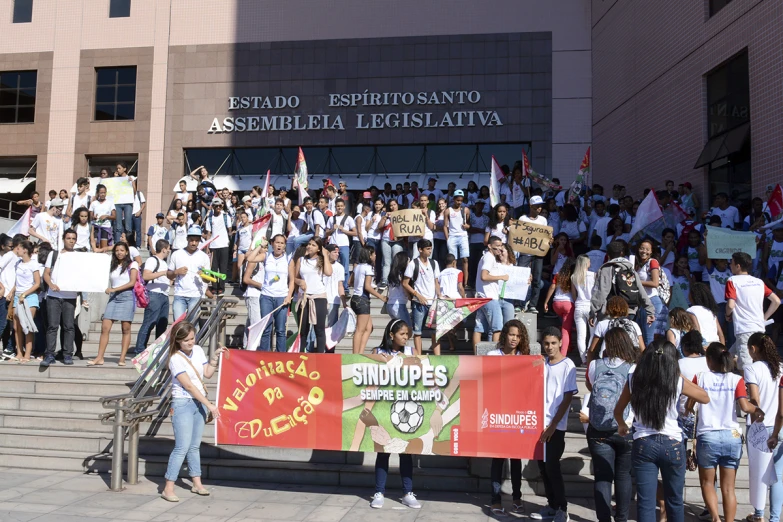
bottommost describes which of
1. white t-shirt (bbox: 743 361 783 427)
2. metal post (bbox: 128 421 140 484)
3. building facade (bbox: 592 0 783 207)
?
metal post (bbox: 128 421 140 484)

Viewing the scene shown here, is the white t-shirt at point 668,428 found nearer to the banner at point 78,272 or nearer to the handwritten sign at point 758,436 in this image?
the handwritten sign at point 758,436

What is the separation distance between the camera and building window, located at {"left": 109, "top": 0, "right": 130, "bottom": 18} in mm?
27094

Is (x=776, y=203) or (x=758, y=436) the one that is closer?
(x=758, y=436)

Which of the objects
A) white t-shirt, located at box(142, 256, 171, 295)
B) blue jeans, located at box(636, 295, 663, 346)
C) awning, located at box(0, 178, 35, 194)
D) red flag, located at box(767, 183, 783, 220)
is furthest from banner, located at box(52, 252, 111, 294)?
awning, located at box(0, 178, 35, 194)

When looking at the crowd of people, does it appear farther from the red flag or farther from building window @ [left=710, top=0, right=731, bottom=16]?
building window @ [left=710, top=0, right=731, bottom=16]

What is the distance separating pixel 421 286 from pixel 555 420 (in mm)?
4482

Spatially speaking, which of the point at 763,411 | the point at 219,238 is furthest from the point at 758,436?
the point at 219,238

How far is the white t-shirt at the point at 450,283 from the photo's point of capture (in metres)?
11.6

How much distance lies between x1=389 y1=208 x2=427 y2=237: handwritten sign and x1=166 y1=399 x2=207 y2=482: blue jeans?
251 inches

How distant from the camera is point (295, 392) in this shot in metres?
8.34

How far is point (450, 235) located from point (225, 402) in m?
7.38

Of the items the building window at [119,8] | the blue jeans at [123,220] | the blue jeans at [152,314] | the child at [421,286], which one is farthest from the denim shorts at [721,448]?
the building window at [119,8]

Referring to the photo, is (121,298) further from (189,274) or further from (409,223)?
(409,223)

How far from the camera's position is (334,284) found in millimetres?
11484
